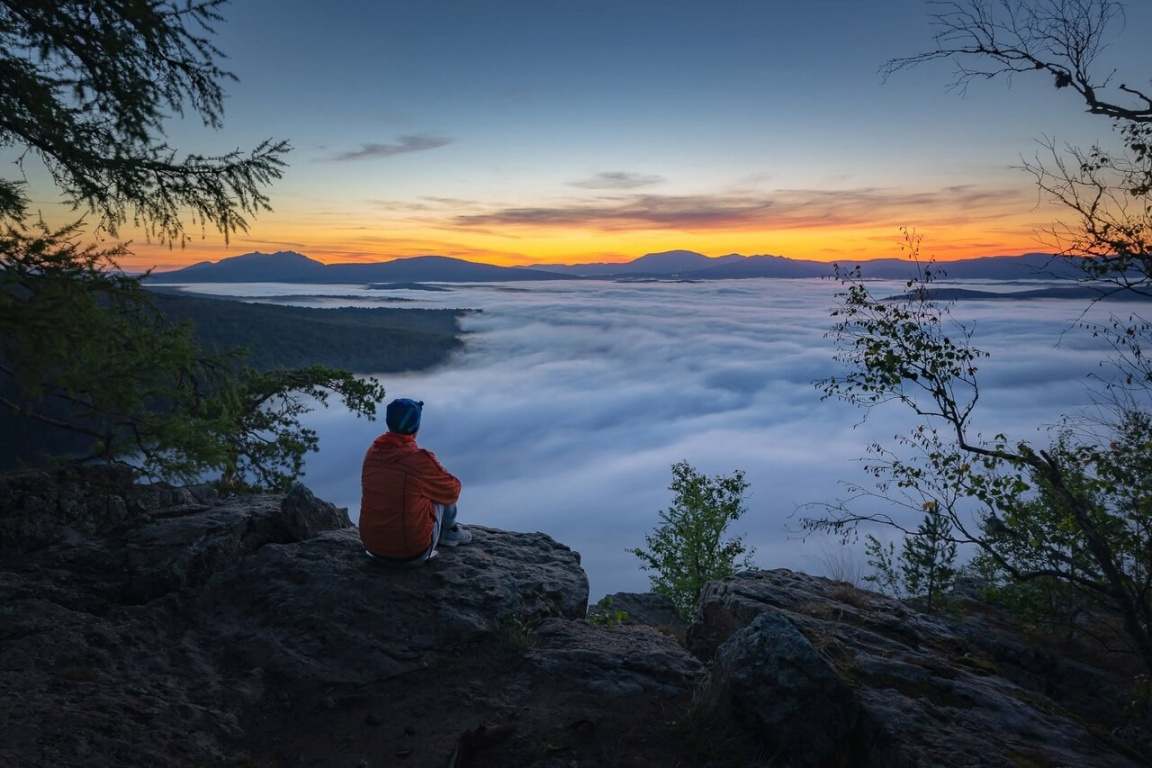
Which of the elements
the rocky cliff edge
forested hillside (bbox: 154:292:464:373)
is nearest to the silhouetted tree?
the rocky cliff edge

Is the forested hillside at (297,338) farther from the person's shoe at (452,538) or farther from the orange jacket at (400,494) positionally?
the orange jacket at (400,494)

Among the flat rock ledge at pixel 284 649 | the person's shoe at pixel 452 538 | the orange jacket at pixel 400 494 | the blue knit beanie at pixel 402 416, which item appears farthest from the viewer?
the person's shoe at pixel 452 538

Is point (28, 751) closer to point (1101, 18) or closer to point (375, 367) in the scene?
point (1101, 18)

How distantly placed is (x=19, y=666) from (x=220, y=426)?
8.46 m

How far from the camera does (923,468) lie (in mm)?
11680

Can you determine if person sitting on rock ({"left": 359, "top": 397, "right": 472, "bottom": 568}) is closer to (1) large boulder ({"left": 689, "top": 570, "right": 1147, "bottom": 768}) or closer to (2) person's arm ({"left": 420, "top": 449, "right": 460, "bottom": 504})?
(2) person's arm ({"left": 420, "top": 449, "right": 460, "bottom": 504})

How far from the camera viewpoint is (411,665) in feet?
22.3

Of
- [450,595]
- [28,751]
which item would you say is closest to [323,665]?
[450,595]

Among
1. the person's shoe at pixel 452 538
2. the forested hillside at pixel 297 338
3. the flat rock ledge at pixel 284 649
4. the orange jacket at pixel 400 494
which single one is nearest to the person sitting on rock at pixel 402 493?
the orange jacket at pixel 400 494

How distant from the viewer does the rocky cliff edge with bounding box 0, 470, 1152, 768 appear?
5.46 metres

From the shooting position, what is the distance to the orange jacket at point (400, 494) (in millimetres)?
7516

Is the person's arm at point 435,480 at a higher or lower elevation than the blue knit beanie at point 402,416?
lower

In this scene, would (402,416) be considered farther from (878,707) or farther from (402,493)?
(878,707)

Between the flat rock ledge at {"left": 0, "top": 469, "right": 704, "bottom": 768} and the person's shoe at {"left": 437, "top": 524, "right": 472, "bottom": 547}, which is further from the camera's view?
the person's shoe at {"left": 437, "top": 524, "right": 472, "bottom": 547}
